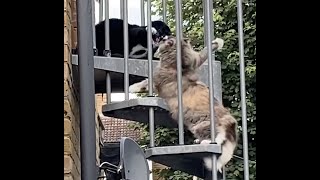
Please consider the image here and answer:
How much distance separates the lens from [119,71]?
6.63 ft

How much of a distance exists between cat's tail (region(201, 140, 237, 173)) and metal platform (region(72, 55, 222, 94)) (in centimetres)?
23

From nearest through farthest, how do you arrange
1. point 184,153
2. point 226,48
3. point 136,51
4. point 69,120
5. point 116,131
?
1. point 69,120
2. point 184,153
3. point 136,51
4. point 226,48
5. point 116,131

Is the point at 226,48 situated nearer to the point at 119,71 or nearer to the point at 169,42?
the point at 169,42

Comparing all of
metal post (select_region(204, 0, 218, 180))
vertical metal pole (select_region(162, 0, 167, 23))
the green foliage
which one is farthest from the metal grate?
metal post (select_region(204, 0, 218, 180))

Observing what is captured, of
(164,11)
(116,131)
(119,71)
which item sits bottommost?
(116,131)

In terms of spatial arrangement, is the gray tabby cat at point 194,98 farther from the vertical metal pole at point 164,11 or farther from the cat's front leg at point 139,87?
the vertical metal pole at point 164,11

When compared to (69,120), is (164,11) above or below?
above

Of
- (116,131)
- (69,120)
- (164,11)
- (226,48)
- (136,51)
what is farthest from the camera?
(116,131)

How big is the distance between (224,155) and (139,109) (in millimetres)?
325

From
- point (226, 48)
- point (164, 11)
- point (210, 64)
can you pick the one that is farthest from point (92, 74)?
point (226, 48)
